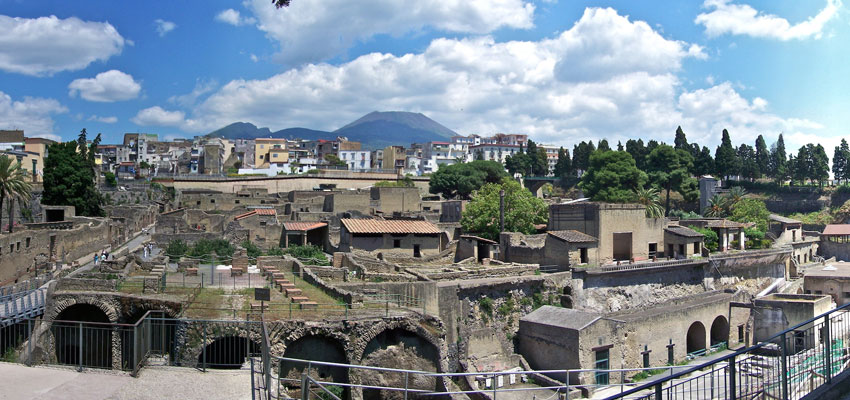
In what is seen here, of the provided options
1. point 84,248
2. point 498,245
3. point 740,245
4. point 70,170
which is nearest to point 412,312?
point 498,245

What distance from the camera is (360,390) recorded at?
17.2 metres

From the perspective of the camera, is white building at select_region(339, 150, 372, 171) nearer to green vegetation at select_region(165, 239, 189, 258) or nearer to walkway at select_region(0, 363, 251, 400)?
green vegetation at select_region(165, 239, 189, 258)

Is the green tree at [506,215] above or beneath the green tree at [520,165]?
beneath

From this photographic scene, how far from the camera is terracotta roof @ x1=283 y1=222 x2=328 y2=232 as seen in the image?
127 ft

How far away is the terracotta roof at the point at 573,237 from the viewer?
111 feet

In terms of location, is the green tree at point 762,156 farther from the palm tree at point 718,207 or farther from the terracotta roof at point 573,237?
the terracotta roof at point 573,237

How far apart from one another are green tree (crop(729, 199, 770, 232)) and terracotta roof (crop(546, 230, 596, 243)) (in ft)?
75.3

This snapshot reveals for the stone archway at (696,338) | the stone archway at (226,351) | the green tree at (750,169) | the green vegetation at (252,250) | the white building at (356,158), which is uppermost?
the white building at (356,158)

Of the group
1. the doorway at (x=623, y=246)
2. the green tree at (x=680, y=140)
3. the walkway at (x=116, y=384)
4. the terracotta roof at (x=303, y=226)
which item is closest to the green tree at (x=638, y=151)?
the green tree at (x=680, y=140)

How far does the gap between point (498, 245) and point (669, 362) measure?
1253cm

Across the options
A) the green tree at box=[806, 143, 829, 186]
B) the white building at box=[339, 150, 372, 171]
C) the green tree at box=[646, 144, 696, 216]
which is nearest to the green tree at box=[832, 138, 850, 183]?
the green tree at box=[806, 143, 829, 186]

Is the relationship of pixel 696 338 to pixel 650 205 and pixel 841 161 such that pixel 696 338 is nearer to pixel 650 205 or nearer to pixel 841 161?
pixel 650 205

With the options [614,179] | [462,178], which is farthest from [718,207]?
[462,178]

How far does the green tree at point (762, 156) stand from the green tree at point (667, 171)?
18.8 m
